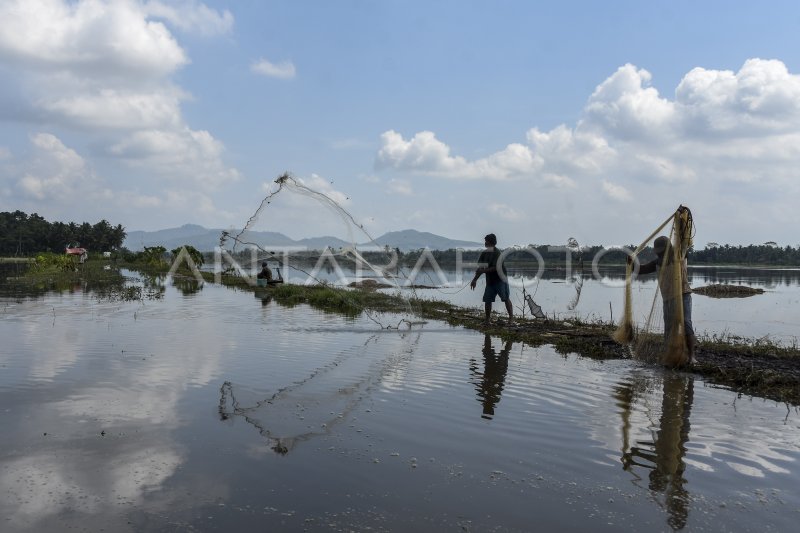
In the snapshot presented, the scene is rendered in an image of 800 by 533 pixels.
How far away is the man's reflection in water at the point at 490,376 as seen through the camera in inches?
255

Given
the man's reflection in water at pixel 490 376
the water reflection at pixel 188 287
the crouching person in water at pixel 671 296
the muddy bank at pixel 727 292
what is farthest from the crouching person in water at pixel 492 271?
the muddy bank at pixel 727 292

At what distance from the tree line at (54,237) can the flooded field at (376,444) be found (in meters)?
89.4

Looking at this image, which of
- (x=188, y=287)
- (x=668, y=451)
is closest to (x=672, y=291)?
(x=668, y=451)

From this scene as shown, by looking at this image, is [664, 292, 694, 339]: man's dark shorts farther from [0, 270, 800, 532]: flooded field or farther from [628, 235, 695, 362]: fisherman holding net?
[0, 270, 800, 532]: flooded field

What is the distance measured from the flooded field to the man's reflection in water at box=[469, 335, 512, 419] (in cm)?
5

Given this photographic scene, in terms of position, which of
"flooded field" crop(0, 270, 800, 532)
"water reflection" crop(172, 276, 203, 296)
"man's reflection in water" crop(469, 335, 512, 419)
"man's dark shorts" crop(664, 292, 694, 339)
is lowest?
"flooded field" crop(0, 270, 800, 532)

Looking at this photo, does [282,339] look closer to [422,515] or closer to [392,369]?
[392,369]

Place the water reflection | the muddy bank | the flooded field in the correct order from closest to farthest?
the flooded field → the water reflection → the muddy bank

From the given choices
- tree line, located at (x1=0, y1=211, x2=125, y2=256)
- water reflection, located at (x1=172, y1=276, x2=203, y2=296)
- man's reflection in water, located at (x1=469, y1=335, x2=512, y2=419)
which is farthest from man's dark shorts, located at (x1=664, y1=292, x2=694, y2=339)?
tree line, located at (x1=0, y1=211, x2=125, y2=256)

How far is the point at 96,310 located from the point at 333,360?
9382mm

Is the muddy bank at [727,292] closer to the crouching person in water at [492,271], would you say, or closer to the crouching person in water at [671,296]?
the crouching person in water at [492,271]

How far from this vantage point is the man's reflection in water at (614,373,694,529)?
12.9ft

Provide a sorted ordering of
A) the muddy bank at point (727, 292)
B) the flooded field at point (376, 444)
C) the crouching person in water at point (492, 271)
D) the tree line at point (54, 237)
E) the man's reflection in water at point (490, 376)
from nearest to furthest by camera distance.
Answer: the flooded field at point (376, 444)
the man's reflection in water at point (490, 376)
the crouching person in water at point (492, 271)
the muddy bank at point (727, 292)
the tree line at point (54, 237)

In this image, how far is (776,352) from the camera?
9.24 m
